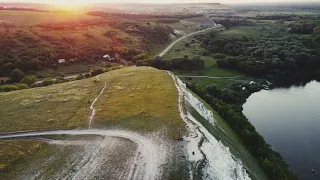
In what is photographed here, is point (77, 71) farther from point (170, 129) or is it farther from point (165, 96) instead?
point (170, 129)

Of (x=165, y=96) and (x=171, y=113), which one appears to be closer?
(x=171, y=113)

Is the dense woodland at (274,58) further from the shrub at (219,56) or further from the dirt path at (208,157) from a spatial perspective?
the dirt path at (208,157)

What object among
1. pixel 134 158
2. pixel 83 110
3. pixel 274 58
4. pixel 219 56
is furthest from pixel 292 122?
pixel 219 56

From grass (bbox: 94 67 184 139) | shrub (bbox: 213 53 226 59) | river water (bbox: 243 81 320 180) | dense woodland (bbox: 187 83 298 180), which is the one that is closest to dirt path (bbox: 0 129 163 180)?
grass (bbox: 94 67 184 139)

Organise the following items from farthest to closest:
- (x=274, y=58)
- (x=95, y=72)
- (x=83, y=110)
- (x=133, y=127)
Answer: (x=274, y=58), (x=95, y=72), (x=83, y=110), (x=133, y=127)

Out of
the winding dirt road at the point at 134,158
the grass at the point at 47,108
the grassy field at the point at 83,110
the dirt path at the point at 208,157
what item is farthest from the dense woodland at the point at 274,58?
the winding dirt road at the point at 134,158

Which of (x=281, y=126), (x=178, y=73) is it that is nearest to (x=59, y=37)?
(x=178, y=73)

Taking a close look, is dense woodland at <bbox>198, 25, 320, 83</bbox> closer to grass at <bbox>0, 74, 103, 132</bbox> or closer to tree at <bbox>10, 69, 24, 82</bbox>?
tree at <bbox>10, 69, 24, 82</bbox>

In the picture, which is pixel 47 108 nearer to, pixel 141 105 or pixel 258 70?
pixel 141 105
